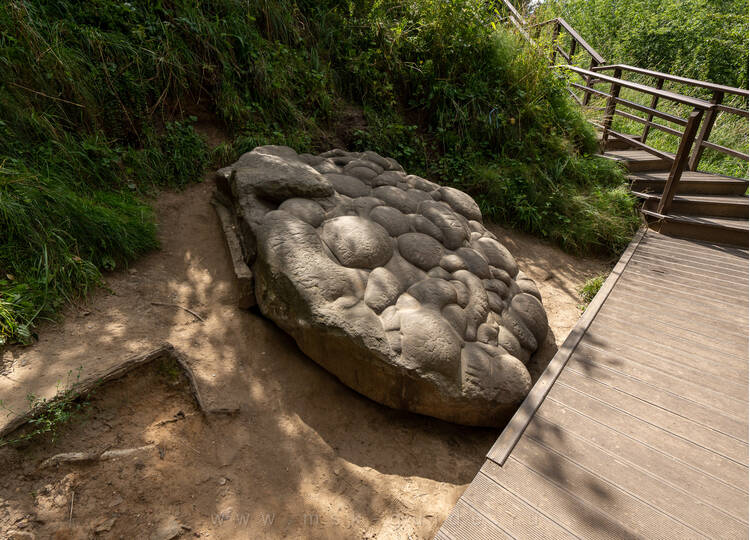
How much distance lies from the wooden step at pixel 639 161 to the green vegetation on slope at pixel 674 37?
3703mm

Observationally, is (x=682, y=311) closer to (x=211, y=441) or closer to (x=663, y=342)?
(x=663, y=342)

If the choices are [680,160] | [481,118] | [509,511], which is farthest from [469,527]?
[481,118]

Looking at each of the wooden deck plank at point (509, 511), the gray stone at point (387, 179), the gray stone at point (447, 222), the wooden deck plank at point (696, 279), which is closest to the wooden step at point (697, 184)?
the wooden deck plank at point (696, 279)

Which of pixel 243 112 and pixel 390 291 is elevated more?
pixel 243 112

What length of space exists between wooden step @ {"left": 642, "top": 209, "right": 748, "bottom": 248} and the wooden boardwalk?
1.33 metres

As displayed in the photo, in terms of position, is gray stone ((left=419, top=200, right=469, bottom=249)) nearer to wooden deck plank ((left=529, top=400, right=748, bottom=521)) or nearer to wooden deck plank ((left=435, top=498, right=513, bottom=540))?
wooden deck plank ((left=529, top=400, right=748, bottom=521))

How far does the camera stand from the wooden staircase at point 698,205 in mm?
3913

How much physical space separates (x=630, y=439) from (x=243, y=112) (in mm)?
4108

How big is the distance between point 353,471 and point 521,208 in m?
3.52

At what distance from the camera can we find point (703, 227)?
3949 mm

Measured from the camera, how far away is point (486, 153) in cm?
480

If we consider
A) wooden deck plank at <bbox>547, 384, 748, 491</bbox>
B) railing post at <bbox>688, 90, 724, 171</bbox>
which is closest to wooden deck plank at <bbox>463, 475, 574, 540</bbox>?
wooden deck plank at <bbox>547, 384, 748, 491</bbox>

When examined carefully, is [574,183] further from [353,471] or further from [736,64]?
[736,64]

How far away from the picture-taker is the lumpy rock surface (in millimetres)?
2129
